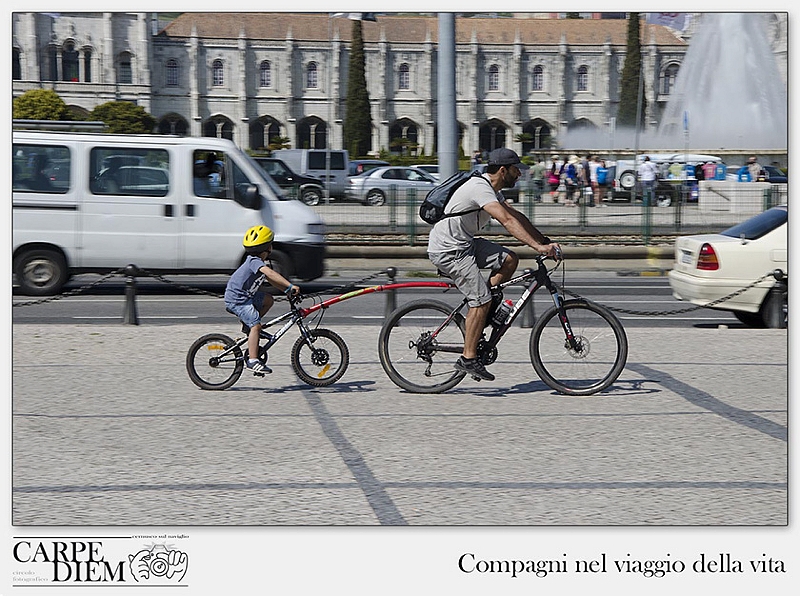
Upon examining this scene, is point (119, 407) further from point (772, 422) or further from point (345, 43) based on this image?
point (345, 43)

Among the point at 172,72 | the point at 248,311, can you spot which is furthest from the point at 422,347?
the point at 172,72

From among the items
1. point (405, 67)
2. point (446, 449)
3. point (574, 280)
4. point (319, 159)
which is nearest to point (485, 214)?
point (446, 449)

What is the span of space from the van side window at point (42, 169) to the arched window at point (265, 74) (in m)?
88.1

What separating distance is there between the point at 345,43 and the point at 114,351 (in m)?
94.4

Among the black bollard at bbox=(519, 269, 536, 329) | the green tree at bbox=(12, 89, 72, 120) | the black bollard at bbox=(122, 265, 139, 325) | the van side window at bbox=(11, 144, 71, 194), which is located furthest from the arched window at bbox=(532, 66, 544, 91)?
the black bollard at bbox=(122, 265, 139, 325)

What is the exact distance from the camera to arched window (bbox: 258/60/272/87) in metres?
101

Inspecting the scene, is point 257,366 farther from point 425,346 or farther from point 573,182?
point 573,182

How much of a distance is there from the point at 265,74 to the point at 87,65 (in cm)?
1488

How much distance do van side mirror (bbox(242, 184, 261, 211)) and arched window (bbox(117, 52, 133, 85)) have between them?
86.5 m

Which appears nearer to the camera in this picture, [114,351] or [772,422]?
[772,422]

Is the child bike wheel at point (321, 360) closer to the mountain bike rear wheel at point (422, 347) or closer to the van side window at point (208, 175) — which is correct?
the mountain bike rear wheel at point (422, 347)

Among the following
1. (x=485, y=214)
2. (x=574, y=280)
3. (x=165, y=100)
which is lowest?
(x=574, y=280)

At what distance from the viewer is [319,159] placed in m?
45.8

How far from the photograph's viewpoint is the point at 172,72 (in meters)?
99.2
